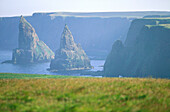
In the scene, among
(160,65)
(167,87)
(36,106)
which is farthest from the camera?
(160,65)

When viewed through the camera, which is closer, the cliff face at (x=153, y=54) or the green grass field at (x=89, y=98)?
the green grass field at (x=89, y=98)

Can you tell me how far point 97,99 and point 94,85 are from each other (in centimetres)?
405

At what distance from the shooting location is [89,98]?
1703 cm

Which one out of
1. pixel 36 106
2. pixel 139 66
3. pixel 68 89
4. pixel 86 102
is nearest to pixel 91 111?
pixel 86 102

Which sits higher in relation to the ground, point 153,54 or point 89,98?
point 89,98

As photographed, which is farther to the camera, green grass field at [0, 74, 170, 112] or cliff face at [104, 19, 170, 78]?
cliff face at [104, 19, 170, 78]

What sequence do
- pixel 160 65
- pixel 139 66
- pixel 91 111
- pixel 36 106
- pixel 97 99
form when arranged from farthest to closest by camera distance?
1. pixel 139 66
2. pixel 160 65
3. pixel 97 99
4. pixel 36 106
5. pixel 91 111

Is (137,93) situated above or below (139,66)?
above

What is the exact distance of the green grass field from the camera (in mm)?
15171

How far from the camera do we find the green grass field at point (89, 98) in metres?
15.2

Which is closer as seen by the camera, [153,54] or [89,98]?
[89,98]

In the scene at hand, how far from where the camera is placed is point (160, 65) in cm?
16888

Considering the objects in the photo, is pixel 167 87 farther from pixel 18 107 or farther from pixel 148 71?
pixel 148 71

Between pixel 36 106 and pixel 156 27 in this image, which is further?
pixel 156 27
